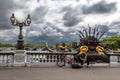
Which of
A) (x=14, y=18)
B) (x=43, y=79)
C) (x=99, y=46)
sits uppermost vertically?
(x=14, y=18)

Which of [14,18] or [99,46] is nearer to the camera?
[99,46]

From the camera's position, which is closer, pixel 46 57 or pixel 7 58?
pixel 7 58

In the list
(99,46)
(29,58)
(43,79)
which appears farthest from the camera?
(99,46)

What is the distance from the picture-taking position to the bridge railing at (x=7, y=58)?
24.8 m

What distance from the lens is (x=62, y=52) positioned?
85.5 ft

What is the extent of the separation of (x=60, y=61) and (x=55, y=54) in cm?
82

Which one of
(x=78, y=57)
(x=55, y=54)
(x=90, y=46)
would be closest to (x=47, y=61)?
(x=55, y=54)

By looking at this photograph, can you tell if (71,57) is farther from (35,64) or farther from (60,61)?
(35,64)

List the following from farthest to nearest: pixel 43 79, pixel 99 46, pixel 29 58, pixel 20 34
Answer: pixel 20 34 < pixel 99 46 < pixel 29 58 < pixel 43 79

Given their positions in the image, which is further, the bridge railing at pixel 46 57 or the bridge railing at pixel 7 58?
the bridge railing at pixel 46 57

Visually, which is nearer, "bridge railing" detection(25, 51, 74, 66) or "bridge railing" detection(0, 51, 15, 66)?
"bridge railing" detection(0, 51, 15, 66)

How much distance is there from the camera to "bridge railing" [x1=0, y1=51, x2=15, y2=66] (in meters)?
24.8

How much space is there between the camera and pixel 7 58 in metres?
25.1

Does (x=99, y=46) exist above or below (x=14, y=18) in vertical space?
below
